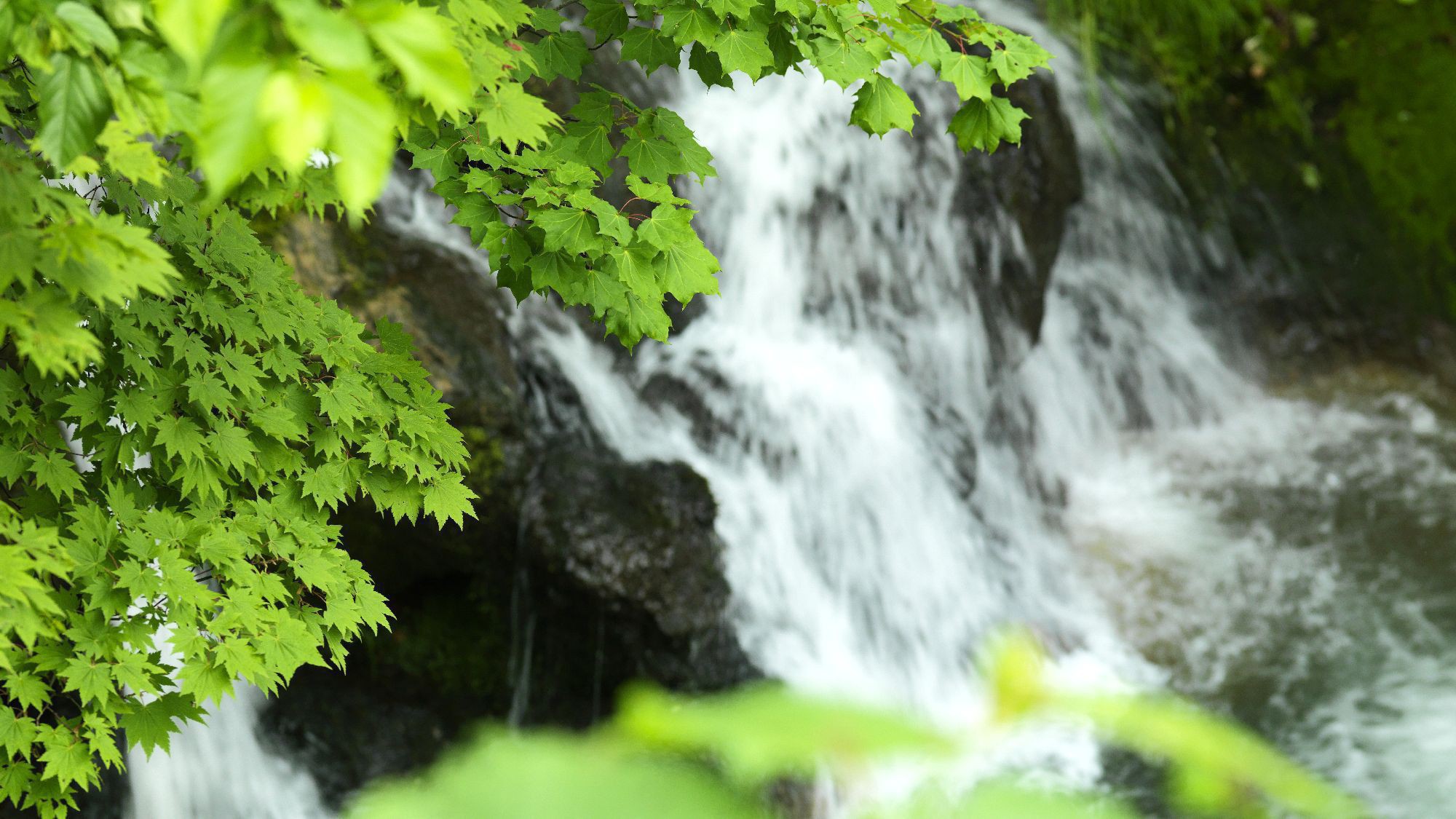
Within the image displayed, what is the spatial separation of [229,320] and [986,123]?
82.9 inches

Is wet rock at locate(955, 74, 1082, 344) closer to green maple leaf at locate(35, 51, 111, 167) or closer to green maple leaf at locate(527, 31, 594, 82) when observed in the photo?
green maple leaf at locate(527, 31, 594, 82)

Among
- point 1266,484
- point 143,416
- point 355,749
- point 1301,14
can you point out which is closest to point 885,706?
point 143,416

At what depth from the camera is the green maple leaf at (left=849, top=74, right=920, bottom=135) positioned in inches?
119

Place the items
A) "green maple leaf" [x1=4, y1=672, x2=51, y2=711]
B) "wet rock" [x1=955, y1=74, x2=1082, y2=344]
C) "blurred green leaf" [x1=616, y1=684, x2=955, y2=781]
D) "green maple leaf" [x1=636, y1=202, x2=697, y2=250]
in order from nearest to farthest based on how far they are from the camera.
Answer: "blurred green leaf" [x1=616, y1=684, x2=955, y2=781] < "green maple leaf" [x1=4, y1=672, x2=51, y2=711] < "green maple leaf" [x1=636, y1=202, x2=697, y2=250] < "wet rock" [x1=955, y1=74, x2=1082, y2=344]

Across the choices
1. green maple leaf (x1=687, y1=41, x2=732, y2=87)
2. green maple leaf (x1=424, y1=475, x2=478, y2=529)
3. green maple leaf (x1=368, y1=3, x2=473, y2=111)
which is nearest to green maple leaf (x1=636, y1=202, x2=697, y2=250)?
green maple leaf (x1=687, y1=41, x2=732, y2=87)

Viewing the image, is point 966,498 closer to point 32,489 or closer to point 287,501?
point 287,501

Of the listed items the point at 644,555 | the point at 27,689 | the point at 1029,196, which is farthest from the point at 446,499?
the point at 1029,196

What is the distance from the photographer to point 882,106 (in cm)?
302

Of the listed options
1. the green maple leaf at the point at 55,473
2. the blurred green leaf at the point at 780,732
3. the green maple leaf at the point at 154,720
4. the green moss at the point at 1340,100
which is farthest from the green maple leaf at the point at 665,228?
the green moss at the point at 1340,100

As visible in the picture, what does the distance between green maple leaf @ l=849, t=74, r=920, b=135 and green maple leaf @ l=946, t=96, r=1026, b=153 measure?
18 cm

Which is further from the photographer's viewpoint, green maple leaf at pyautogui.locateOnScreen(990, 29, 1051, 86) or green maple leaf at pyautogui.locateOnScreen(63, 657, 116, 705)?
green maple leaf at pyautogui.locateOnScreen(990, 29, 1051, 86)

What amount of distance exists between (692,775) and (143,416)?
2427mm

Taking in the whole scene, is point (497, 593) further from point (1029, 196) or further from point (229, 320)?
point (1029, 196)

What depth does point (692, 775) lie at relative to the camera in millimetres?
576
